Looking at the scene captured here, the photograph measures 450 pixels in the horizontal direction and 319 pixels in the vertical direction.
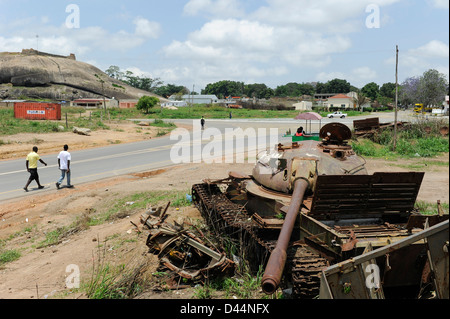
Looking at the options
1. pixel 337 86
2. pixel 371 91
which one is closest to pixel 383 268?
pixel 371 91

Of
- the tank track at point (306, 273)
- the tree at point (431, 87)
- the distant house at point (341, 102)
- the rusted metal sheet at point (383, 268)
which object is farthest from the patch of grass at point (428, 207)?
the distant house at point (341, 102)

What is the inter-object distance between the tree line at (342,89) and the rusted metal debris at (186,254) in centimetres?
5234

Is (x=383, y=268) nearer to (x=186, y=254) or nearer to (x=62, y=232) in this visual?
(x=186, y=254)

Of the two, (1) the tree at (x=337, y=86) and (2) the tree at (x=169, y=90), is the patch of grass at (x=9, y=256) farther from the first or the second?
(2) the tree at (x=169, y=90)

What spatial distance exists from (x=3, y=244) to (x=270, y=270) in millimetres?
7072

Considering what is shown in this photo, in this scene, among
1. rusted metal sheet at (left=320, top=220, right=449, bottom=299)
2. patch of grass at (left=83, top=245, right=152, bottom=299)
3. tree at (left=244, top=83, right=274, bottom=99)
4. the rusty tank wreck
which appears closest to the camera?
rusted metal sheet at (left=320, top=220, right=449, bottom=299)

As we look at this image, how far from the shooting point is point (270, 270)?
4211mm

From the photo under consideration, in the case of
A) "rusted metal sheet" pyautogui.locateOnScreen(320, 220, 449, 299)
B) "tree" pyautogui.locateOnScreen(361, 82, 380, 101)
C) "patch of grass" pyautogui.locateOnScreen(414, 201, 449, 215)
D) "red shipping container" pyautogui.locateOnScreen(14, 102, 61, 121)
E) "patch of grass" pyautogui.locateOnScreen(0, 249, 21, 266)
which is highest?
"tree" pyautogui.locateOnScreen(361, 82, 380, 101)

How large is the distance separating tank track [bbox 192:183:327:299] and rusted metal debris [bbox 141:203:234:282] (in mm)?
650

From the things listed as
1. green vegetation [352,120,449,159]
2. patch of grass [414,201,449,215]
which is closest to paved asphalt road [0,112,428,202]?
green vegetation [352,120,449,159]

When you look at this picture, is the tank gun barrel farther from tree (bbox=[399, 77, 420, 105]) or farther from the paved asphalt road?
tree (bbox=[399, 77, 420, 105])

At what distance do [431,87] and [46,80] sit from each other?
82.5 metres

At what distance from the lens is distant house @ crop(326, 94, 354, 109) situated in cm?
7869
